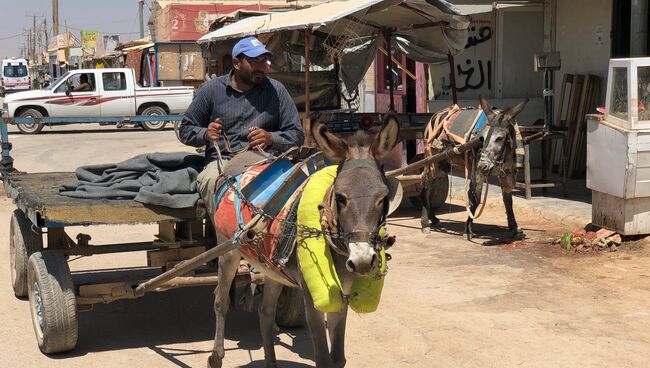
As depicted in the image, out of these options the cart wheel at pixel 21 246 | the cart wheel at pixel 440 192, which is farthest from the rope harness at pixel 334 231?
the cart wheel at pixel 440 192

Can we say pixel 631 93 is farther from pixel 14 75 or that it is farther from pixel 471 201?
pixel 14 75

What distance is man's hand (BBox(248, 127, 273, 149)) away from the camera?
5.65 metres

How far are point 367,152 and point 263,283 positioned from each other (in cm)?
225

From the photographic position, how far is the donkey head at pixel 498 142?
9633mm

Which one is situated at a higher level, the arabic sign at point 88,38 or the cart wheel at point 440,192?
the arabic sign at point 88,38

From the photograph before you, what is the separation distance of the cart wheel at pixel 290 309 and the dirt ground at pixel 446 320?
0.09 m

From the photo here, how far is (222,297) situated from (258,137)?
1106mm

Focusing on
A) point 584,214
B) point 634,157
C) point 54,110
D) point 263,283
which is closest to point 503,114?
point 634,157

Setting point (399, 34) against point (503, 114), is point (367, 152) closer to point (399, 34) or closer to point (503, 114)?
point (503, 114)

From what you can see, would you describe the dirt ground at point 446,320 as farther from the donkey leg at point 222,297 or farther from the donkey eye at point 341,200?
the donkey eye at point 341,200

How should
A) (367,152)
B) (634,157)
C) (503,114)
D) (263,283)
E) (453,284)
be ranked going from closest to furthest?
(367,152), (263,283), (453,284), (634,157), (503,114)

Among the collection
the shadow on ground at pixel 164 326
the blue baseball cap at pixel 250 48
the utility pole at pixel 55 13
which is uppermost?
the utility pole at pixel 55 13

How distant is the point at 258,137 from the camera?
5.66 metres

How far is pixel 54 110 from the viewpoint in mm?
27828
